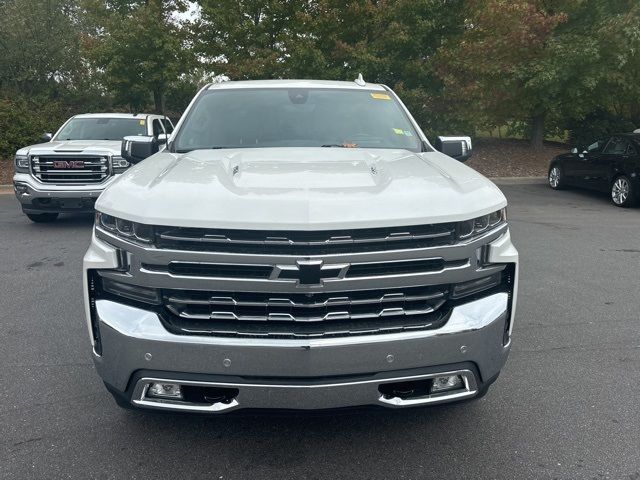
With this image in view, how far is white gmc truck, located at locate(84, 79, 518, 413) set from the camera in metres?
2.46

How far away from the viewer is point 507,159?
17547 mm

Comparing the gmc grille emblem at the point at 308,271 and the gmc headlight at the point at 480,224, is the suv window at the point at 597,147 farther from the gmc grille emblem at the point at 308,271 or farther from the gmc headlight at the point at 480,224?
the gmc grille emblem at the point at 308,271

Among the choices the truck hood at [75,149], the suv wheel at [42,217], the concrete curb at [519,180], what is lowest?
the concrete curb at [519,180]

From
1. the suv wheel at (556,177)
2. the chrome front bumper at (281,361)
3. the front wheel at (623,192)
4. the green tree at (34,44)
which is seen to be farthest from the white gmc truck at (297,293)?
the green tree at (34,44)

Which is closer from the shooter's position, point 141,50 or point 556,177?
point 556,177

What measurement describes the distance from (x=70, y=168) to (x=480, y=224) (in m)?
7.45

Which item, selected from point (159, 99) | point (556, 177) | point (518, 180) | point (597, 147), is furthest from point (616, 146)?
point (159, 99)

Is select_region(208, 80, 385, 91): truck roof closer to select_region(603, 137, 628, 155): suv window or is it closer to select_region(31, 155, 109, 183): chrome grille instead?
select_region(31, 155, 109, 183): chrome grille

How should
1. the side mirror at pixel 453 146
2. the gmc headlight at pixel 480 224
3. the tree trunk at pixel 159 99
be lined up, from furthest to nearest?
the tree trunk at pixel 159 99
the side mirror at pixel 453 146
the gmc headlight at pixel 480 224

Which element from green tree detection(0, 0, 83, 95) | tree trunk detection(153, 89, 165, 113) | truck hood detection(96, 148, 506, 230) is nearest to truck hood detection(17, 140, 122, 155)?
truck hood detection(96, 148, 506, 230)

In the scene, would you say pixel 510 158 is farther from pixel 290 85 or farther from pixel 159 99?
pixel 290 85

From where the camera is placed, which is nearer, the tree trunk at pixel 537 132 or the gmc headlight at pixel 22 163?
the gmc headlight at pixel 22 163

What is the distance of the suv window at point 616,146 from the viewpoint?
11.4m

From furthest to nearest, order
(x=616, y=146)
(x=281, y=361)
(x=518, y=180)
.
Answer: (x=518, y=180)
(x=616, y=146)
(x=281, y=361)
